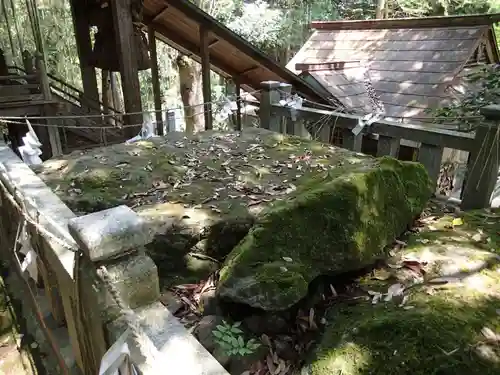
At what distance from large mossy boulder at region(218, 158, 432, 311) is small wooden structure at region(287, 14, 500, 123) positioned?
604cm

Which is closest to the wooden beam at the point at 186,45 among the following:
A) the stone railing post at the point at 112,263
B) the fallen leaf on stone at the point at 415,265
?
the fallen leaf on stone at the point at 415,265

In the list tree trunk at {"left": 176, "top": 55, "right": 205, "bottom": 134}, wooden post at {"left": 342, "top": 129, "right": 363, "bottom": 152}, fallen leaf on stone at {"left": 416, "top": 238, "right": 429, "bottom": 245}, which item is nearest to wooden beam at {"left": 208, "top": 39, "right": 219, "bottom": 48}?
tree trunk at {"left": 176, "top": 55, "right": 205, "bottom": 134}

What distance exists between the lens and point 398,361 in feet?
6.61

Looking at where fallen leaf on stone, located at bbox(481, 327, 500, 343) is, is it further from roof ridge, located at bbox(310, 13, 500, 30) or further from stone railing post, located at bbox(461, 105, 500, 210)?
roof ridge, located at bbox(310, 13, 500, 30)

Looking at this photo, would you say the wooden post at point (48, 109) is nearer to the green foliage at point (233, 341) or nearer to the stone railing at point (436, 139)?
the stone railing at point (436, 139)

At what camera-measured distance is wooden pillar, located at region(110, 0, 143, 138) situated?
7.14 metres

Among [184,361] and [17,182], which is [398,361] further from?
[17,182]

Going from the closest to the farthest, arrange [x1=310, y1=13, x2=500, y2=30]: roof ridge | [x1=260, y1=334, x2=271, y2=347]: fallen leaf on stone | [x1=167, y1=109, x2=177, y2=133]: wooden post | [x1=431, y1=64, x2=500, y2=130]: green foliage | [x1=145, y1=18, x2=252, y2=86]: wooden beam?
[x1=260, y1=334, x2=271, y2=347]: fallen leaf on stone < [x1=431, y1=64, x2=500, y2=130]: green foliage < [x1=167, y1=109, x2=177, y2=133]: wooden post < [x1=310, y1=13, x2=500, y2=30]: roof ridge < [x1=145, y1=18, x2=252, y2=86]: wooden beam

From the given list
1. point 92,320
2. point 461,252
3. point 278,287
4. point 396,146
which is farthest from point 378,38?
point 92,320

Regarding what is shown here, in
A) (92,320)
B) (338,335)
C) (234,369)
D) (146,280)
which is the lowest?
(234,369)

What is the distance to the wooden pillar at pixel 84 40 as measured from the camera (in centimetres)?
912

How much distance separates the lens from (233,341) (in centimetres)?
241

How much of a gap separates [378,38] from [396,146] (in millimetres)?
8393

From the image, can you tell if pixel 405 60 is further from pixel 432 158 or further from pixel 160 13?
pixel 432 158
